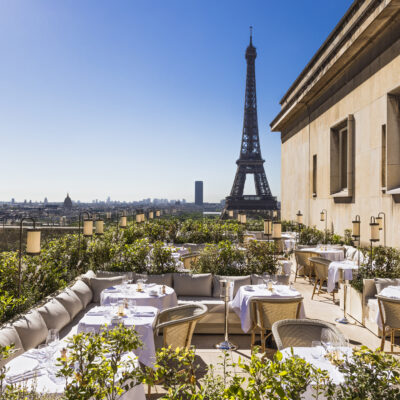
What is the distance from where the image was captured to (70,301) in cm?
539

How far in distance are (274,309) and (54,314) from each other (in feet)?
10.1

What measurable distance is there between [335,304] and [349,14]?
996 centimetres

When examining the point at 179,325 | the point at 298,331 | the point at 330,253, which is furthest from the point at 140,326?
the point at 330,253

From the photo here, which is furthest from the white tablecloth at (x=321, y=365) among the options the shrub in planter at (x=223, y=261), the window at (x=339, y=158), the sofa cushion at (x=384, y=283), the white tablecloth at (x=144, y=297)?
the window at (x=339, y=158)

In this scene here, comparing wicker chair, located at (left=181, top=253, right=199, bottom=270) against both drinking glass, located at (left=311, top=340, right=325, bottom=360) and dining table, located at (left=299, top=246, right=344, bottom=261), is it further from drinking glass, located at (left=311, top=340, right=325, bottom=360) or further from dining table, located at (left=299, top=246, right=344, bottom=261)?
drinking glass, located at (left=311, top=340, right=325, bottom=360)

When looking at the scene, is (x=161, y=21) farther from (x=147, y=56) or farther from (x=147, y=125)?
(x=147, y=125)

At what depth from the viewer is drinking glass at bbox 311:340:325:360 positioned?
2.93 m

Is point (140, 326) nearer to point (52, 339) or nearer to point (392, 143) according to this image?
point (52, 339)

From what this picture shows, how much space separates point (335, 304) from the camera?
7676mm

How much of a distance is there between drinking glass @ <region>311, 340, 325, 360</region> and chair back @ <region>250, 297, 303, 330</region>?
1.76 metres

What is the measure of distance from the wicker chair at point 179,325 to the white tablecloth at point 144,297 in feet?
2.72

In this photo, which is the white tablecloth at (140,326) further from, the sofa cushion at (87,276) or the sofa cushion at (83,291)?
the sofa cushion at (87,276)

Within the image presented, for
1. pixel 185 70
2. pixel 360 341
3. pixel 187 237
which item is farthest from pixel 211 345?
pixel 185 70

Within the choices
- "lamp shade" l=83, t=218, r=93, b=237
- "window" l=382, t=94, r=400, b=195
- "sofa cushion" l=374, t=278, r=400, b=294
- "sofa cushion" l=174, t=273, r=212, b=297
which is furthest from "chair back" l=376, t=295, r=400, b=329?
"lamp shade" l=83, t=218, r=93, b=237
